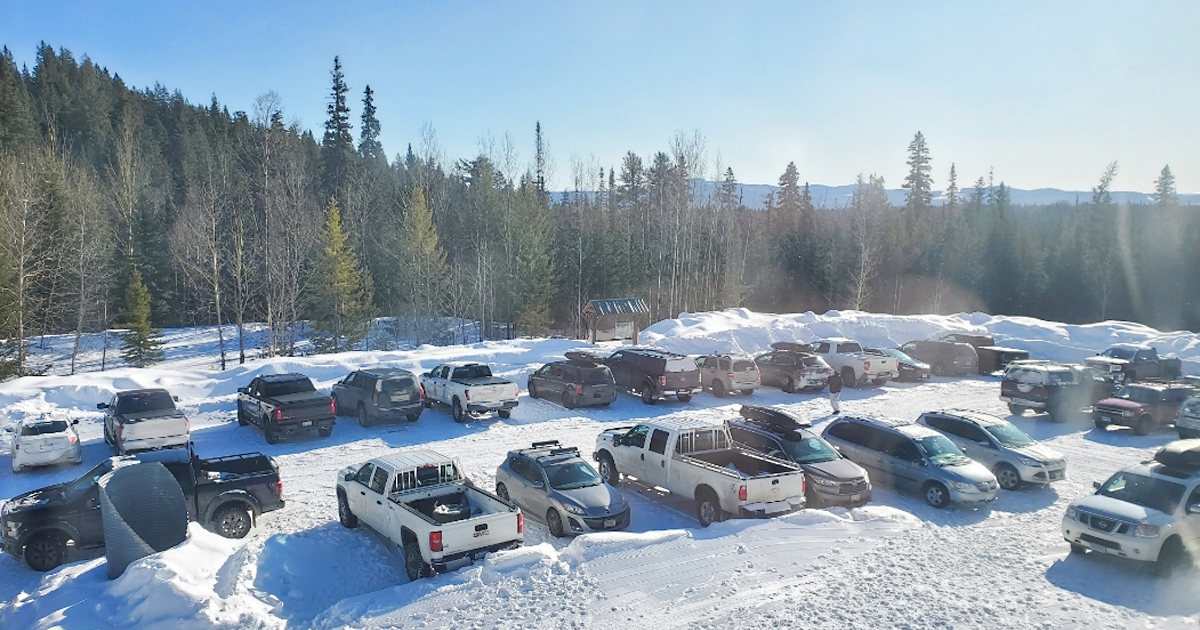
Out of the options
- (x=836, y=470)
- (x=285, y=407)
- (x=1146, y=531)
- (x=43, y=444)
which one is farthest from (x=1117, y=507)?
(x=43, y=444)

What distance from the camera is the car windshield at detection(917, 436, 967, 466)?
13.6 metres

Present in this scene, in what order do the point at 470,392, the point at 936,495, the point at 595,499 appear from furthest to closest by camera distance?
the point at 470,392, the point at 936,495, the point at 595,499

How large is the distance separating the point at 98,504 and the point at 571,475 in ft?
23.9

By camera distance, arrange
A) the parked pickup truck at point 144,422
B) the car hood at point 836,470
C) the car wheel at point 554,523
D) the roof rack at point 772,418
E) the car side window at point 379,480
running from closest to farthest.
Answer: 1. the car side window at point 379,480
2. the car wheel at point 554,523
3. the car hood at point 836,470
4. the roof rack at point 772,418
5. the parked pickup truck at point 144,422

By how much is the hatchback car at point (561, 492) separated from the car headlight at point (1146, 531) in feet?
24.3

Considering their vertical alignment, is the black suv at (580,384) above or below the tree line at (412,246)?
below

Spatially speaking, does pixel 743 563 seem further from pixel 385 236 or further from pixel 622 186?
pixel 622 186

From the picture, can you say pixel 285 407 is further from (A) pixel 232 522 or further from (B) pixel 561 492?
(B) pixel 561 492

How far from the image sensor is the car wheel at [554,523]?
11242mm

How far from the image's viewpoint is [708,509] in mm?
12070

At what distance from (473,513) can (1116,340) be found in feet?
126

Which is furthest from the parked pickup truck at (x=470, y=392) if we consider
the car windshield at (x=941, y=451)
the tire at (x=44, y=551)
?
the car windshield at (x=941, y=451)

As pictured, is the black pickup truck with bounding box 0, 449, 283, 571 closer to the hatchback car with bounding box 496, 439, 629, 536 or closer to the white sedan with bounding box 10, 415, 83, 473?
the hatchback car with bounding box 496, 439, 629, 536

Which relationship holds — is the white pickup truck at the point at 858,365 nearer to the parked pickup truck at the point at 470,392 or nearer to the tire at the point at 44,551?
the parked pickup truck at the point at 470,392
